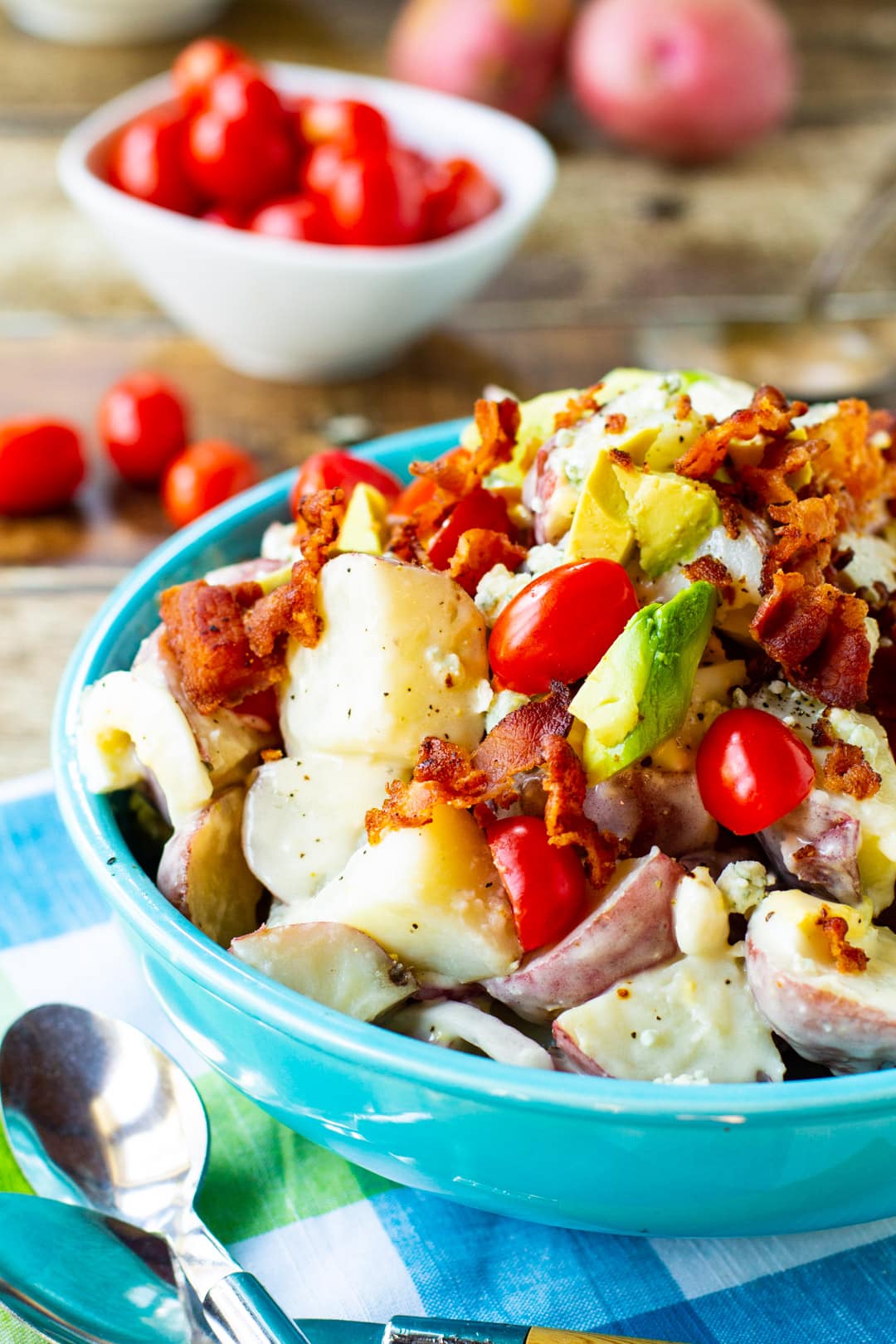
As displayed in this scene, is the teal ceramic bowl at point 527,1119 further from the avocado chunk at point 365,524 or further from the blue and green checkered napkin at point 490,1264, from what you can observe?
the avocado chunk at point 365,524

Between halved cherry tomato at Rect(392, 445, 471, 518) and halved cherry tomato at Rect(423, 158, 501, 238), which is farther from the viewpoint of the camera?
halved cherry tomato at Rect(423, 158, 501, 238)

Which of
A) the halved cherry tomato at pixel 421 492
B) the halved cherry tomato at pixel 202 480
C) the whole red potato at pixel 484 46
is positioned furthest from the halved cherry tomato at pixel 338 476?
the whole red potato at pixel 484 46

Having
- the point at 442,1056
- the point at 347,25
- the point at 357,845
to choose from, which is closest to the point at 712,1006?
the point at 442,1056

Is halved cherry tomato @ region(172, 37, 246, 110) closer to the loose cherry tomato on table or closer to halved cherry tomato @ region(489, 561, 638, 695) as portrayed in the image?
the loose cherry tomato on table

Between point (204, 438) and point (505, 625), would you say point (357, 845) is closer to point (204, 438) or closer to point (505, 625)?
point (505, 625)

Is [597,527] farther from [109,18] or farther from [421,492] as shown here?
[109,18]

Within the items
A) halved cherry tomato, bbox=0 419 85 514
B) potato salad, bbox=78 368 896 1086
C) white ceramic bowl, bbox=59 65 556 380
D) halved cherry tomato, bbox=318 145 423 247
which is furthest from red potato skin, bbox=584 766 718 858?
halved cherry tomato, bbox=318 145 423 247
